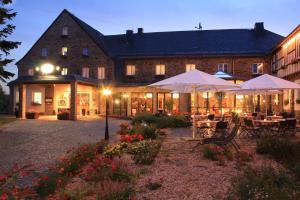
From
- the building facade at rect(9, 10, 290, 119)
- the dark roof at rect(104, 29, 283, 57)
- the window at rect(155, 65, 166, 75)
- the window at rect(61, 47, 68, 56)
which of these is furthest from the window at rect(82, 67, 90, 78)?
the window at rect(155, 65, 166, 75)

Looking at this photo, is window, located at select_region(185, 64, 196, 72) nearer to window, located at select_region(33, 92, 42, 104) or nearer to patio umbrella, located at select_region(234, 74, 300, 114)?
window, located at select_region(33, 92, 42, 104)

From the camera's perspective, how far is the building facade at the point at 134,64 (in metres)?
29.7

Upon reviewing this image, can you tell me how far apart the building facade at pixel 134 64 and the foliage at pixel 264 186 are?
72.8 ft

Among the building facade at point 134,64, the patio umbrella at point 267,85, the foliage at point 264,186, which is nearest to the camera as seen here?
the foliage at point 264,186

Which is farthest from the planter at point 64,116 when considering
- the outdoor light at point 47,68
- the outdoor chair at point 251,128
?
the outdoor chair at point 251,128

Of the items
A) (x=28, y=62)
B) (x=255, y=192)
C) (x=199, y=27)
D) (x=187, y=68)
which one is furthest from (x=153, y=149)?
(x=199, y=27)

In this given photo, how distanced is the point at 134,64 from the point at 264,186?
27823 millimetres

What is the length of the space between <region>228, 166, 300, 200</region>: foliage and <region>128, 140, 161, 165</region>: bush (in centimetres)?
253

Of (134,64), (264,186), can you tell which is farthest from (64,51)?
(264,186)

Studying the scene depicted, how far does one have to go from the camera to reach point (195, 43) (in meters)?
33.1

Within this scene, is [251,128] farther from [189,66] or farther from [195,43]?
[195,43]

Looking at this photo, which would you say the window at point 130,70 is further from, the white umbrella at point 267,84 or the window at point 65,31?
the white umbrella at point 267,84

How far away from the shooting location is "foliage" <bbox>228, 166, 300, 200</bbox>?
183 inches

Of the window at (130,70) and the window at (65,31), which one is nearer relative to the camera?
the window at (130,70)
